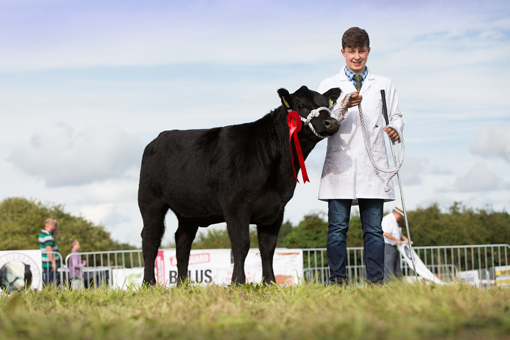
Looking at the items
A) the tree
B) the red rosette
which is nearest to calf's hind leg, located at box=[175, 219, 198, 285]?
the red rosette

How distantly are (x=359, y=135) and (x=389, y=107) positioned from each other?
1.67 feet

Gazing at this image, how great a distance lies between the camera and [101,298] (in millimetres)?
4074

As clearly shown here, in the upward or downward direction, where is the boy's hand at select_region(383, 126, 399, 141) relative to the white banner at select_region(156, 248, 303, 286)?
upward

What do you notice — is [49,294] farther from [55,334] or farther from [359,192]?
[359,192]

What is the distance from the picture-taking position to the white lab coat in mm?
5383

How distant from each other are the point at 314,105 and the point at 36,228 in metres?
29.0

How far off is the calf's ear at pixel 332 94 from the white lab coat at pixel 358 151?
85 millimetres

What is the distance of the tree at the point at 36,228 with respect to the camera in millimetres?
29328

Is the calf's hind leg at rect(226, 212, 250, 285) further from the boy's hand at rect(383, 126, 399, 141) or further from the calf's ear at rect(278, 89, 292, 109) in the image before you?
the boy's hand at rect(383, 126, 399, 141)

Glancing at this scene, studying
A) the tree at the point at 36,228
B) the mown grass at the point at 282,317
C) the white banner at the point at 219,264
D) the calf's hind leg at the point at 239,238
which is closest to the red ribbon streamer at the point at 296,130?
the calf's hind leg at the point at 239,238

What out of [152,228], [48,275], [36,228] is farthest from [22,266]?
[36,228]

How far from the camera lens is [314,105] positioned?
5285 mm

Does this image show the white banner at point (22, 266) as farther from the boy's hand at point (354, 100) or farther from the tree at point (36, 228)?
the tree at point (36, 228)

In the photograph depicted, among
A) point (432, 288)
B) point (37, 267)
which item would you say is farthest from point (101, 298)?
point (37, 267)
